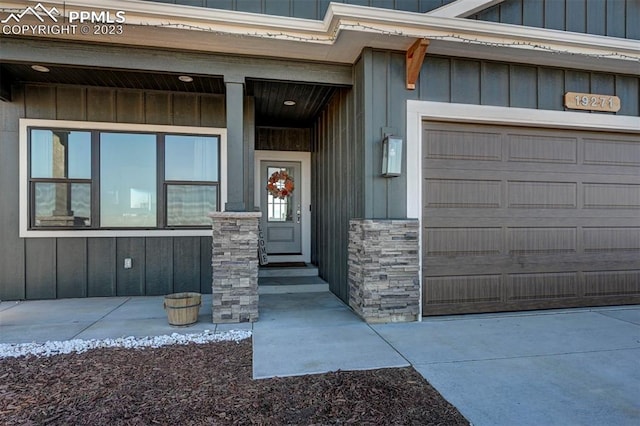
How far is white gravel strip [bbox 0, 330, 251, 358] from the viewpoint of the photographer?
10.00 feet

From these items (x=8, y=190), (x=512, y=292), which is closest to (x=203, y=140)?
(x=8, y=190)

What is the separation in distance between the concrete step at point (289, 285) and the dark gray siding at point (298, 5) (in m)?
3.48

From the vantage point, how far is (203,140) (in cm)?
541

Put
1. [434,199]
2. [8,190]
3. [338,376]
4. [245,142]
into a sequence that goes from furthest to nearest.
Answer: [245,142], [8,190], [434,199], [338,376]

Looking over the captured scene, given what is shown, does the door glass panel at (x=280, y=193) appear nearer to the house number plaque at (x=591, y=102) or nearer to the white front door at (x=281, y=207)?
the white front door at (x=281, y=207)

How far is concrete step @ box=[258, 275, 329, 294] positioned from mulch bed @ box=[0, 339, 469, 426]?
2.25m

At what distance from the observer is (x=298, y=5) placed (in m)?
3.88

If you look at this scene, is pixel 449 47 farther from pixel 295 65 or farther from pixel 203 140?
pixel 203 140

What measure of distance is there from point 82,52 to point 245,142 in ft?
6.99

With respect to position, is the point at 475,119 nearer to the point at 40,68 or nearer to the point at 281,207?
the point at 281,207

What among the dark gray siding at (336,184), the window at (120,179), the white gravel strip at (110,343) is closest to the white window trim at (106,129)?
the window at (120,179)

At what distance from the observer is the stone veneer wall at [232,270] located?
3891 mm

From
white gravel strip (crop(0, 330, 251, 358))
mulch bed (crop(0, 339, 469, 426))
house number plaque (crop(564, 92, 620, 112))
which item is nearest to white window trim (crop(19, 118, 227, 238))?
white gravel strip (crop(0, 330, 251, 358))

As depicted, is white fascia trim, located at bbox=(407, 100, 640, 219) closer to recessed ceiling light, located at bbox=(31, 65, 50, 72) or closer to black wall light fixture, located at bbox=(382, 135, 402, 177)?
black wall light fixture, located at bbox=(382, 135, 402, 177)
